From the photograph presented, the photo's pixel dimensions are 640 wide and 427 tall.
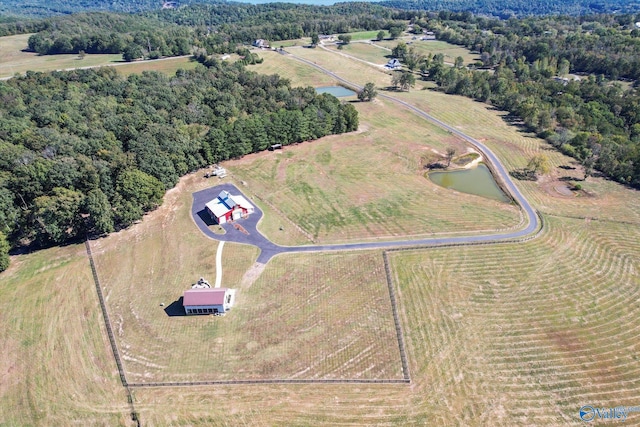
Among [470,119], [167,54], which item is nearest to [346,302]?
[470,119]

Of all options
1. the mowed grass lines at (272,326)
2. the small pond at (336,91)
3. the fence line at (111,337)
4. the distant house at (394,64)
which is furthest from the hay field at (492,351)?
the distant house at (394,64)

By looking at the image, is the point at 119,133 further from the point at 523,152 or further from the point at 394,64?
the point at 394,64

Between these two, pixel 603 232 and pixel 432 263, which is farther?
pixel 603 232

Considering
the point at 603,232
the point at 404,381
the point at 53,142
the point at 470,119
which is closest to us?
the point at 404,381

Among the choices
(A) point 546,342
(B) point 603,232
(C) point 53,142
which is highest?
(C) point 53,142

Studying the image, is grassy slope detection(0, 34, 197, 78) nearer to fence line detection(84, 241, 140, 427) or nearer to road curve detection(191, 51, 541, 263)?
road curve detection(191, 51, 541, 263)

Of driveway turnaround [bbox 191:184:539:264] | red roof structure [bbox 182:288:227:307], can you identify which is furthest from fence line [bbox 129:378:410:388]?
driveway turnaround [bbox 191:184:539:264]

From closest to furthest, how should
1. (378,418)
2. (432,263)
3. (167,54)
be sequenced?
(378,418) → (432,263) → (167,54)

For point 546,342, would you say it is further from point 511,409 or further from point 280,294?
point 280,294
